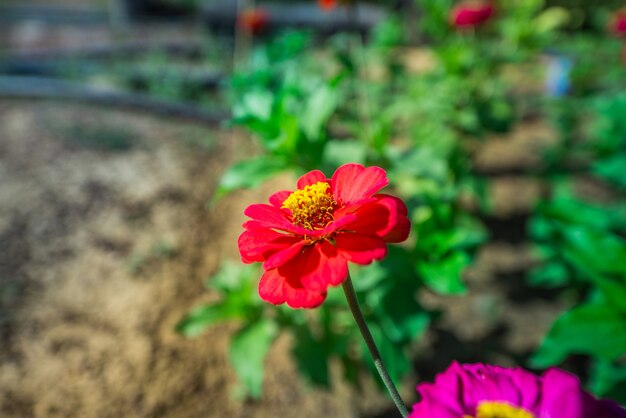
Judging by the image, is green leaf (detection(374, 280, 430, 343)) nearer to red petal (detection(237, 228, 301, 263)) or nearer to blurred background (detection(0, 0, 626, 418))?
blurred background (detection(0, 0, 626, 418))

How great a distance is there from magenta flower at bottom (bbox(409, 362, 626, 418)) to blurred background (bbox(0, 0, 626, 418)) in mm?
479

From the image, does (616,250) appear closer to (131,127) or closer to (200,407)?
(200,407)

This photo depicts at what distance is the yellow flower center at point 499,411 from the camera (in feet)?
1.64

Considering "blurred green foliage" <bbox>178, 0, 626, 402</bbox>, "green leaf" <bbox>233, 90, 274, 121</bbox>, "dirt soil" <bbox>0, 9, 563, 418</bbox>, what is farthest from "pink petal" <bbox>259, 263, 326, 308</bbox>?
"dirt soil" <bbox>0, 9, 563, 418</bbox>

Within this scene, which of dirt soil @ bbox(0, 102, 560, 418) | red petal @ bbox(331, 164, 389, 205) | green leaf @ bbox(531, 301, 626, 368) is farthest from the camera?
dirt soil @ bbox(0, 102, 560, 418)

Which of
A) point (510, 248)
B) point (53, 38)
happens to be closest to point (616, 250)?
point (510, 248)

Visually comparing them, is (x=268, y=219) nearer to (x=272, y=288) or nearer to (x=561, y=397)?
(x=272, y=288)

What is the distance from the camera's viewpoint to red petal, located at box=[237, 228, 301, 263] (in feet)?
1.96

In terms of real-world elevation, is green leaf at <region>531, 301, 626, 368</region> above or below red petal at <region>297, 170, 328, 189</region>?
below

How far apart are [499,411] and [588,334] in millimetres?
601

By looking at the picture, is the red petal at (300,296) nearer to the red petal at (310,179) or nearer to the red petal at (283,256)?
the red petal at (283,256)

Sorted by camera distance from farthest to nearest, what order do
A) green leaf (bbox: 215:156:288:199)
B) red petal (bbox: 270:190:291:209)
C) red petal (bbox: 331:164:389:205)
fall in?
green leaf (bbox: 215:156:288:199) < red petal (bbox: 270:190:291:209) < red petal (bbox: 331:164:389:205)

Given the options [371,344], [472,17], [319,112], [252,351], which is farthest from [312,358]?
[472,17]

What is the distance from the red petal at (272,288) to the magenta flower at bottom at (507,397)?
0.70ft
